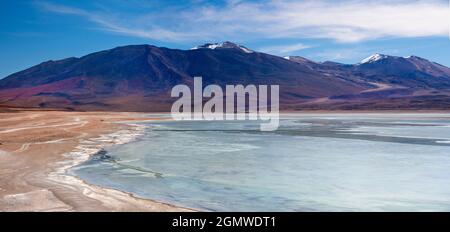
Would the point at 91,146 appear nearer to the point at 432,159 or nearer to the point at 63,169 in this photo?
the point at 63,169

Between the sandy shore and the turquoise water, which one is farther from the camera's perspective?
the turquoise water

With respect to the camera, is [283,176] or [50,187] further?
[283,176]

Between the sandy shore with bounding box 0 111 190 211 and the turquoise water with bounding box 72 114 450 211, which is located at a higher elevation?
the sandy shore with bounding box 0 111 190 211

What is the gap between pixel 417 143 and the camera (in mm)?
22641

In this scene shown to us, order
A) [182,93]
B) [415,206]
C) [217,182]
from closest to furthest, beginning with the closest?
1. [415,206]
2. [217,182]
3. [182,93]

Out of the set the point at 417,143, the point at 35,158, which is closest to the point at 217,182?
the point at 35,158

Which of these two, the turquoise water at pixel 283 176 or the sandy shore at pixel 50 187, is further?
the turquoise water at pixel 283 176

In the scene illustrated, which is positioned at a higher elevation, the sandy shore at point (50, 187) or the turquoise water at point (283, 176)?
the sandy shore at point (50, 187)

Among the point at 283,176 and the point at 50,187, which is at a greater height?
the point at 50,187

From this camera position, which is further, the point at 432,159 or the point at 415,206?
the point at 432,159
